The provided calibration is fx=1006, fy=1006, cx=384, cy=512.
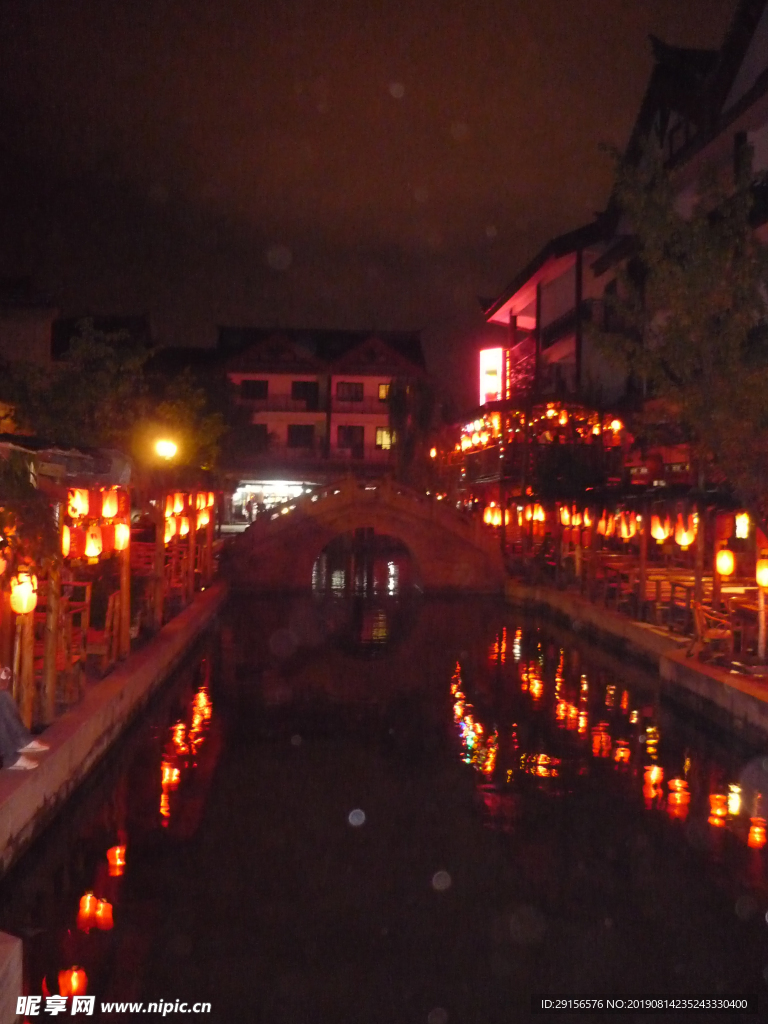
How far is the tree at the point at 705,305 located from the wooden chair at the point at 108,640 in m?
9.45

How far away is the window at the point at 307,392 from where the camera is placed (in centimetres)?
5197

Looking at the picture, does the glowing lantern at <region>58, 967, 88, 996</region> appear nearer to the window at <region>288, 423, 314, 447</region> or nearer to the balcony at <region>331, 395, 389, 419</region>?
the window at <region>288, 423, 314, 447</region>

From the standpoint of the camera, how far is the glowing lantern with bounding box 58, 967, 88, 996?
689cm

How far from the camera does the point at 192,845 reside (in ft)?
32.0

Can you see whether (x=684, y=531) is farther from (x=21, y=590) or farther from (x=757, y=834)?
(x=21, y=590)

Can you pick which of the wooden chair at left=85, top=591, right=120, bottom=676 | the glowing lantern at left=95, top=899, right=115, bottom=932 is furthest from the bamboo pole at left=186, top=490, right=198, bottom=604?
the glowing lantern at left=95, top=899, right=115, bottom=932

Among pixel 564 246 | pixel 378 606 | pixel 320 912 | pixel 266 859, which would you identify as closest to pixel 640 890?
pixel 320 912

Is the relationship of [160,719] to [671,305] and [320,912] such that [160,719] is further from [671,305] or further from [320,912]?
[671,305]

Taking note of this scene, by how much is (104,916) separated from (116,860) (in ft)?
4.02

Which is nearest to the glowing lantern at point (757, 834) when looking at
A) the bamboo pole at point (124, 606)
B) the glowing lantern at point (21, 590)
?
the glowing lantern at point (21, 590)

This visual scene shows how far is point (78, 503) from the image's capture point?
43.3 ft

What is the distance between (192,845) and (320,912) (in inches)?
80.6

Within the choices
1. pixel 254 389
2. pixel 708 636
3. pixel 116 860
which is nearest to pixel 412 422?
pixel 254 389

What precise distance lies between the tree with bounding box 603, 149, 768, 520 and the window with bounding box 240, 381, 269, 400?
3572 centimetres
